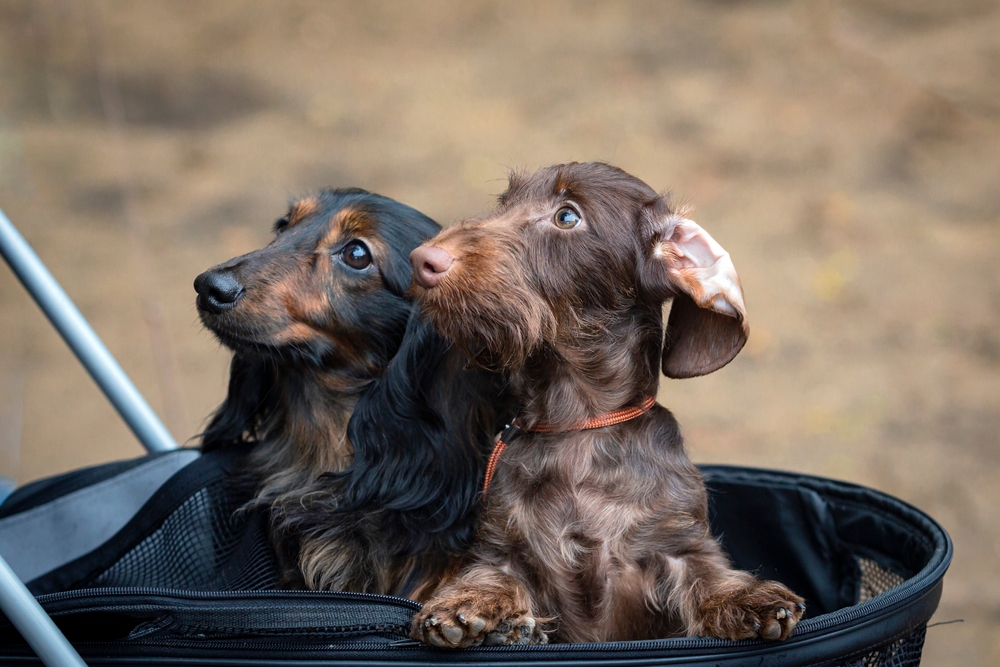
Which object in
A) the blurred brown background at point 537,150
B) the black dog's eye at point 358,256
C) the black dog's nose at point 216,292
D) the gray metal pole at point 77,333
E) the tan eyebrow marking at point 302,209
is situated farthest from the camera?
the blurred brown background at point 537,150

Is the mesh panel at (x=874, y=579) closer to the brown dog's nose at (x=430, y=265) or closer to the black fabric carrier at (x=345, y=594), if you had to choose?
the black fabric carrier at (x=345, y=594)

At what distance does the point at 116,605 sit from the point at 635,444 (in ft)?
2.75

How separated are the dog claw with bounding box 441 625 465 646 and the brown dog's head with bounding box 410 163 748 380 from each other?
1.49ft

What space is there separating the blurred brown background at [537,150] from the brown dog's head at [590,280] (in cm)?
269

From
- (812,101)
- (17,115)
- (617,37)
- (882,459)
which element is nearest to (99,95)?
(17,115)

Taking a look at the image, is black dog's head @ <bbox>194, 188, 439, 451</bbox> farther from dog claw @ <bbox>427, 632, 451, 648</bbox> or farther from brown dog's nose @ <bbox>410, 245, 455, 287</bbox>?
dog claw @ <bbox>427, 632, 451, 648</bbox>

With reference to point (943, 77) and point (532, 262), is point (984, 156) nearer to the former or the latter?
point (943, 77)

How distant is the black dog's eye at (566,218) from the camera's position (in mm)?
1704

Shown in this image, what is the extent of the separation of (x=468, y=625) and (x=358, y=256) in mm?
836

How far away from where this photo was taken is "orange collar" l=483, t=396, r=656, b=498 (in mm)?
1720

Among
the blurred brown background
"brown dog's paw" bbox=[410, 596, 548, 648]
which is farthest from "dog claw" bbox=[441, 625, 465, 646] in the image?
the blurred brown background

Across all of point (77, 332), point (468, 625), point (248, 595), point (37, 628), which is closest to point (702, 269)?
point (468, 625)

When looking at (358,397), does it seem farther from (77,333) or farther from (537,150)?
(537,150)

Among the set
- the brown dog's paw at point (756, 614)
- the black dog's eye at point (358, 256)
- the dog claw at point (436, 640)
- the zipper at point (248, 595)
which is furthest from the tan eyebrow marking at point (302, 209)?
the brown dog's paw at point (756, 614)
